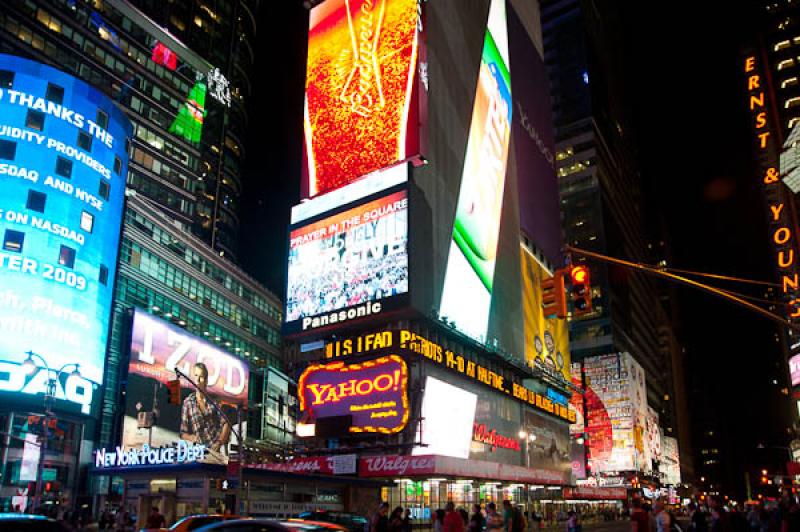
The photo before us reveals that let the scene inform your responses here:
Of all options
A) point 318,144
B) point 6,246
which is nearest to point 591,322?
point 318,144

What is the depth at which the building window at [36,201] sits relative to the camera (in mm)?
53713

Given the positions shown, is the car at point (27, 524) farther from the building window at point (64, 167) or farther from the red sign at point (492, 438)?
the building window at point (64, 167)

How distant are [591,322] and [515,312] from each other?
68.3 m

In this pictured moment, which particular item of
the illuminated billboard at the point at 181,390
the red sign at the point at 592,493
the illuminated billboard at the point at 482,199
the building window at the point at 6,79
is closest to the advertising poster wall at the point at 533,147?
the illuminated billboard at the point at 482,199

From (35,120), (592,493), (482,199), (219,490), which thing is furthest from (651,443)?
(219,490)

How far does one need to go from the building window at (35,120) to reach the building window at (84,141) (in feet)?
10.7

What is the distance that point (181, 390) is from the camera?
66.5 meters

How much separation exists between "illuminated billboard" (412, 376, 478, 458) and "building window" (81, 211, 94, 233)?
3164 cm

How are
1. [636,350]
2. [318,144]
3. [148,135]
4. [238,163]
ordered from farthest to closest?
[636,350]
[238,163]
[148,135]
[318,144]

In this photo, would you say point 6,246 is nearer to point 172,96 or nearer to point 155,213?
point 155,213

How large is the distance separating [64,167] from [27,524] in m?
53.8

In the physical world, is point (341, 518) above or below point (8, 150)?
below

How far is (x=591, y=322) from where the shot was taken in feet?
444

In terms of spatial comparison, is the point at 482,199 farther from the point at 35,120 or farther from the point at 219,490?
the point at 219,490
